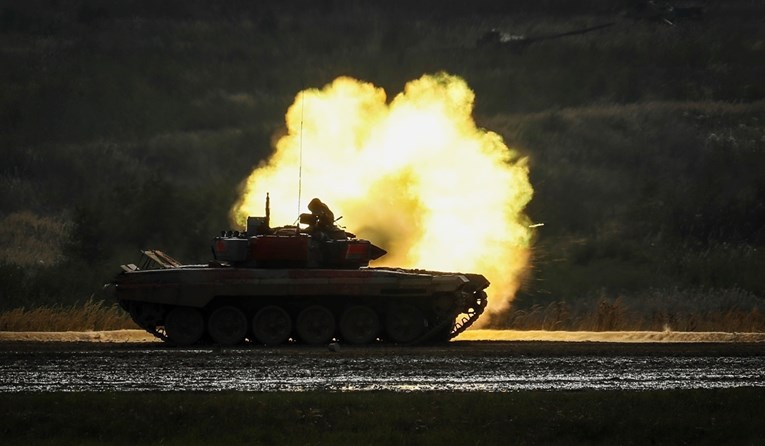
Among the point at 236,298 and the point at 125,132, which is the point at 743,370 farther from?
the point at 125,132

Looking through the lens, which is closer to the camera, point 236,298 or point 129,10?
point 236,298

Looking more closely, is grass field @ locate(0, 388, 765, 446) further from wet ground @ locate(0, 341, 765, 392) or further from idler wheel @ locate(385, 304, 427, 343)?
idler wheel @ locate(385, 304, 427, 343)

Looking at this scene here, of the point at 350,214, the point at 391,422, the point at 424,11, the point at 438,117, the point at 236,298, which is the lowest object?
the point at 391,422

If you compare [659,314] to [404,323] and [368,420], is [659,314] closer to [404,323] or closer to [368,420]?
[404,323]

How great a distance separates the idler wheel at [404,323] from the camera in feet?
123

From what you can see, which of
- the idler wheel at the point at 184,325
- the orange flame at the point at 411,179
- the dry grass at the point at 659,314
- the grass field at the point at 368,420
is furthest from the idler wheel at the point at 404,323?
the grass field at the point at 368,420

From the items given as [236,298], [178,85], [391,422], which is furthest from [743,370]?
[178,85]

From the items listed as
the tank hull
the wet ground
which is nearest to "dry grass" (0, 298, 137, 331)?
the tank hull

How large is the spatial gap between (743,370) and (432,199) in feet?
52.7

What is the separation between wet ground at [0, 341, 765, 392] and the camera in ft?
87.7

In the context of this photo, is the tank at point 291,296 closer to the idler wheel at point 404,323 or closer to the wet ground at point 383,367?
the idler wheel at point 404,323

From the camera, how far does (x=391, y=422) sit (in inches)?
870

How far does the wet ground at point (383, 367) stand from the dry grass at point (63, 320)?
686 cm

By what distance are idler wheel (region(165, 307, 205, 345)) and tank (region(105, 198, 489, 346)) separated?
22 millimetres
